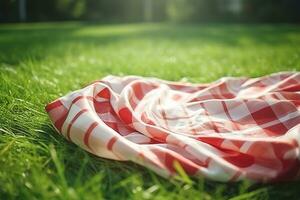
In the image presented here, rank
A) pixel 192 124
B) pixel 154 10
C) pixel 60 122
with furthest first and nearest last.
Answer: pixel 154 10
pixel 192 124
pixel 60 122

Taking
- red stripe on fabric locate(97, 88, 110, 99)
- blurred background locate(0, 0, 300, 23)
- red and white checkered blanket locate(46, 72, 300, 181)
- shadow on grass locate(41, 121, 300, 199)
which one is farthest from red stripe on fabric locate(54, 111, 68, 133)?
blurred background locate(0, 0, 300, 23)

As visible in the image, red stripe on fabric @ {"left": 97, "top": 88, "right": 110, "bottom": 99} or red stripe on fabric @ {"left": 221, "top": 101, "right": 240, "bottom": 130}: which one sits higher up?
red stripe on fabric @ {"left": 97, "top": 88, "right": 110, "bottom": 99}

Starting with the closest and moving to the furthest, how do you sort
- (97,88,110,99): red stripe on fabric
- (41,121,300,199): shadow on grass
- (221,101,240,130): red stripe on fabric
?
(41,121,300,199): shadow on grass, (221,101,240,130): red stripe on fabric, (97,88,110,99): red stripe on fabric

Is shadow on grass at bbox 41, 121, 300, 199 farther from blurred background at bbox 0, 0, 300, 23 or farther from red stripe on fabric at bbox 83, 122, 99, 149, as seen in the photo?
blurred background at bbox 0, 0, 300, 23

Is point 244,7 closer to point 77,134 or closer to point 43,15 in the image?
point 43,15

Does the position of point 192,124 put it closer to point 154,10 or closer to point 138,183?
point 138,183

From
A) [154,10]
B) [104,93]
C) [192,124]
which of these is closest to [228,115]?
[192,124]

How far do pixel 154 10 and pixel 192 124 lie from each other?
1016 inches

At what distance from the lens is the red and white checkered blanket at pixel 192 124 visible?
151 cm

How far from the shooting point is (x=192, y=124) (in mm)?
2002

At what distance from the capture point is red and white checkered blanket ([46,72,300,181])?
1.51 m

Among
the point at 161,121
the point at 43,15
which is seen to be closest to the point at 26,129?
the point at 161,121

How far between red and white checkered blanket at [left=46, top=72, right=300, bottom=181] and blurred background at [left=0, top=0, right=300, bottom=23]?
1514cm

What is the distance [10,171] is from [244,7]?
21179 mm
